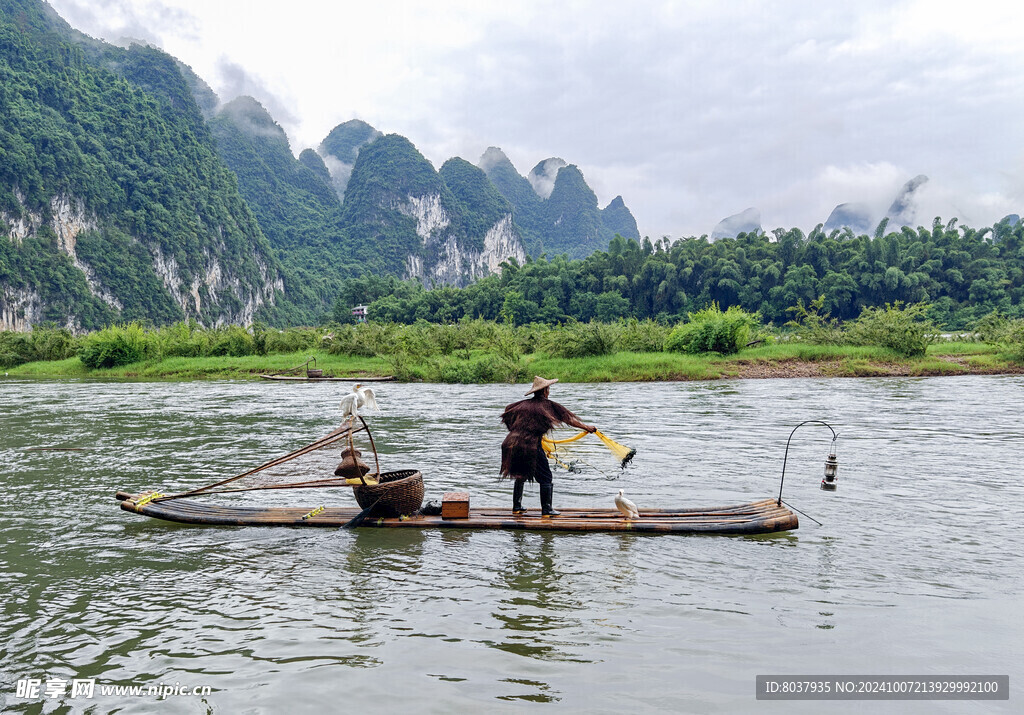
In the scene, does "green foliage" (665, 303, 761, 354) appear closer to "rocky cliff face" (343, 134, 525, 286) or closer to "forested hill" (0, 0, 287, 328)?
"forested hill" (0, 0, 287, 328)

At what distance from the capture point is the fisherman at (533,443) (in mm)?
7016

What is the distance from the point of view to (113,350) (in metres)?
32.4

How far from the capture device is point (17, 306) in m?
64.1

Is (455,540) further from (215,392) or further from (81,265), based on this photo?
(81,265)

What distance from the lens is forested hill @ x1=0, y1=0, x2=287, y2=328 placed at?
6825 cm

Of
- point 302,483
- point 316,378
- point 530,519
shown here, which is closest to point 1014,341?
point 530,519

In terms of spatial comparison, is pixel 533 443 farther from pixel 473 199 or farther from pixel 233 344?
pixel 473 199

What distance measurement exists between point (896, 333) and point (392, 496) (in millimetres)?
24130

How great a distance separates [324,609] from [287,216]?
135 metres

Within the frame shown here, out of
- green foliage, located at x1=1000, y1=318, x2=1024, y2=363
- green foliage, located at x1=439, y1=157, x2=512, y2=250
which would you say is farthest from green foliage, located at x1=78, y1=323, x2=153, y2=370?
green foliage, located at x1=439, y1=157, x2=512, y2=250

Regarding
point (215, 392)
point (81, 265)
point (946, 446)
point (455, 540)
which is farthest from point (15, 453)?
point (81, 265)

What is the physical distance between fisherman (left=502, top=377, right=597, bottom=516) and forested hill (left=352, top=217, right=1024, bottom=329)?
4227cm

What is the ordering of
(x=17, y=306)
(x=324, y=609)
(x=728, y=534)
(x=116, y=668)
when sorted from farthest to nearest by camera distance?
(x=17, y=306)
(x=728, y=534)
(x=324, y=609)
(x=116, y=668)

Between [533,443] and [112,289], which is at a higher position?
[112,289]
